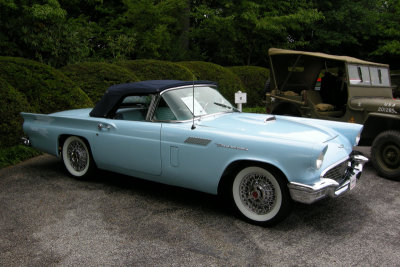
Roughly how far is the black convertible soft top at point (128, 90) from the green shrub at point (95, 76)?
11.8ft

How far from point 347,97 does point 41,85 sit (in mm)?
6122

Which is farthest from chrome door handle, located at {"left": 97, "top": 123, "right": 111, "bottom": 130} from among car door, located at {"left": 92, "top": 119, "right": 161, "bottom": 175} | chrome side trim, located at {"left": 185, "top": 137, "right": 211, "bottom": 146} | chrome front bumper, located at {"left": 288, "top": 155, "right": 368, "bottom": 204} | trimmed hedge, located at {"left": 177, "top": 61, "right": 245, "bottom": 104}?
trimmed hedge, located at {"left": 177, "top": 61, "right": 245, "bottom": 104}

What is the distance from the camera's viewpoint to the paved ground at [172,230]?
3002mm

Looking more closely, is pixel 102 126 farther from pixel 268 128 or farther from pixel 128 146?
pixel 268 128

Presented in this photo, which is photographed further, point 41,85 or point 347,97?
point 41,85

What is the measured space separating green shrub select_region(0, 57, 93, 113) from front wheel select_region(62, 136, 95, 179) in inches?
88.4

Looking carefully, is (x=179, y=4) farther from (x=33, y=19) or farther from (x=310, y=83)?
(x=310, y=83)

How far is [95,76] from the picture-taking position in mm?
8492

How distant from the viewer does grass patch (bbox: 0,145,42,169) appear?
5.89 meters

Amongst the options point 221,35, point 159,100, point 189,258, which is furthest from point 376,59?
point 189,258

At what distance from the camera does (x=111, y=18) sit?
50.1 feet

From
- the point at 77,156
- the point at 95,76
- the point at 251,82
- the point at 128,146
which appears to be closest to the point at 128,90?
the point at 128,146

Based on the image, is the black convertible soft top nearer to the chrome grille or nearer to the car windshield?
the car windshield

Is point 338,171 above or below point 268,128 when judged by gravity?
below
